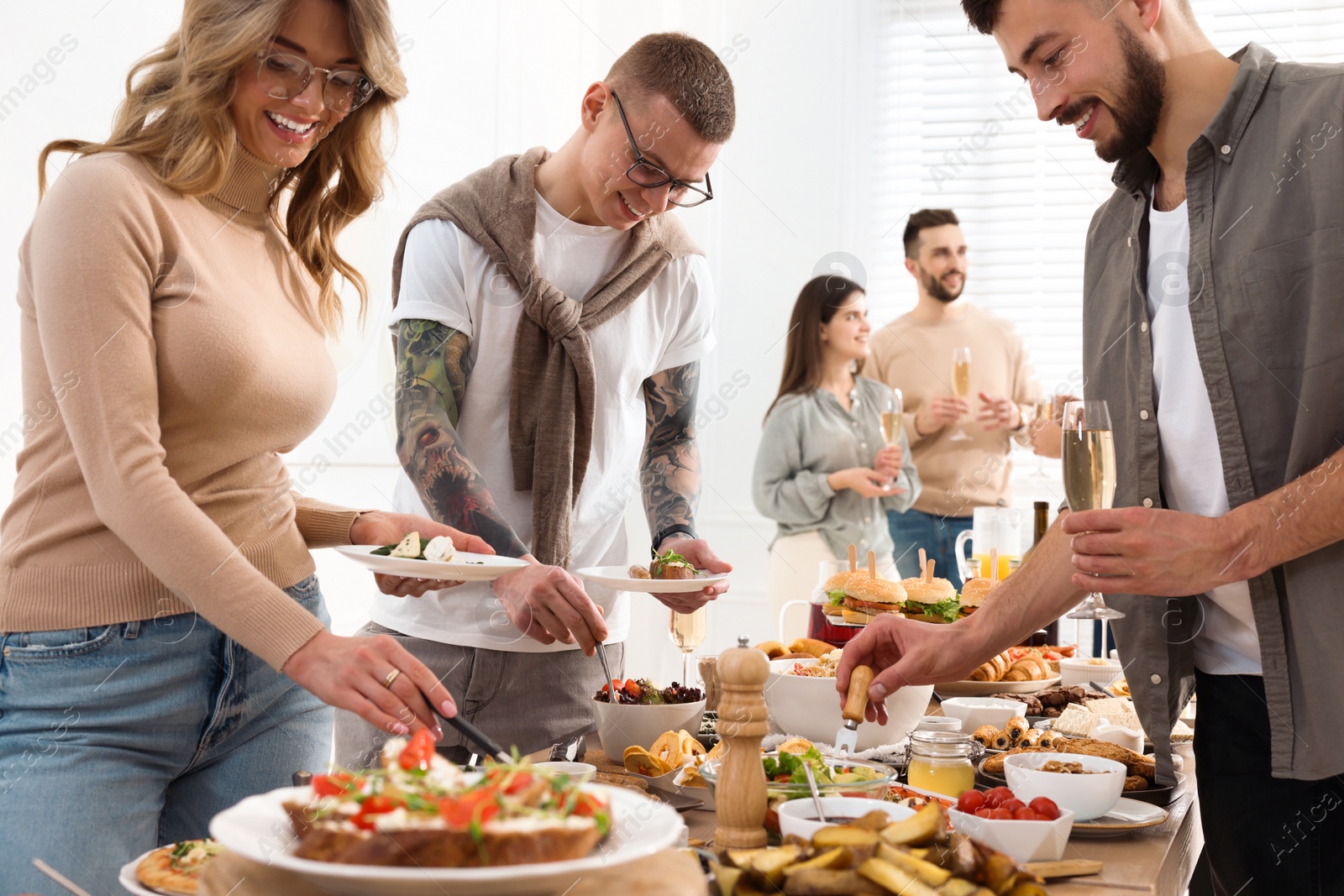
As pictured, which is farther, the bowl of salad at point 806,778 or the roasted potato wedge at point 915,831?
the bowl of salad at point 806,778

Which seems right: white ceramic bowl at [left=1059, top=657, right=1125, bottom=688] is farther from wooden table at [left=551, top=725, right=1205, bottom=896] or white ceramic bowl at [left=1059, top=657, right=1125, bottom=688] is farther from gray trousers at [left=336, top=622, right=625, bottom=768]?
gray trousers at [left=336, top=622, right=625, bottom=768]

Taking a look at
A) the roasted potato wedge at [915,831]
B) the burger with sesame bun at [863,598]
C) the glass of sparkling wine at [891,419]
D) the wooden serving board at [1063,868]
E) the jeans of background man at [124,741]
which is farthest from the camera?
the glass of sparkling wine at [891,419]

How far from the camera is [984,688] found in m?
2.26

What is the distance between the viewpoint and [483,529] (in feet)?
6.75

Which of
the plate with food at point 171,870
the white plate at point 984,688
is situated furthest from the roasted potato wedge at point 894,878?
the white plate at point 984,688

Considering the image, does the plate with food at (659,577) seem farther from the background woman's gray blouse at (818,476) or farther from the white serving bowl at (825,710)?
the background woman's gray blouse at (818,476)

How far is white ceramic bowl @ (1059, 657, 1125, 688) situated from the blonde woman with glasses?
1393 millimetres

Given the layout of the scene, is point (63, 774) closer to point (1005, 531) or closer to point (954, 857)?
point (954, 857)

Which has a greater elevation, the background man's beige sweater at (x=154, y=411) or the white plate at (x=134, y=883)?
the background man's beige sweater at (x=154, y=411)

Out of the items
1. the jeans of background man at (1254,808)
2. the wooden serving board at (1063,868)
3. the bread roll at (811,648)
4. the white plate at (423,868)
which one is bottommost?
the jeans of background man at (1254,808)

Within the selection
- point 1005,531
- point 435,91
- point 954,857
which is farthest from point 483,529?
point 435,91

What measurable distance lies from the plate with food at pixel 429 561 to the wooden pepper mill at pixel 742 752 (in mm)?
506

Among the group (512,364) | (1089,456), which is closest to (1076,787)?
(1089,456)

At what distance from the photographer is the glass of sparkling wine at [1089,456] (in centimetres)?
A: 162
